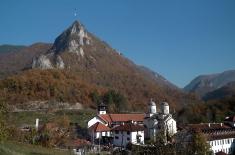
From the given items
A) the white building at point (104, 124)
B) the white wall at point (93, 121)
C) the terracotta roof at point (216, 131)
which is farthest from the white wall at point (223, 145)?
the white wall at point (93, 121)

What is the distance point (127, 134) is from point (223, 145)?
514 inches

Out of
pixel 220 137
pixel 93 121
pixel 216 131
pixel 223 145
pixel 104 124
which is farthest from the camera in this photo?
pixel 93 121

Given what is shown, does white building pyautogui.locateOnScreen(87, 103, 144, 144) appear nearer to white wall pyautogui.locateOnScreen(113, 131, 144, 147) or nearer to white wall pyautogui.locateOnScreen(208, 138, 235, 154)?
white wall pyautogui.locateOnScreen(113, 131, 144, 147)

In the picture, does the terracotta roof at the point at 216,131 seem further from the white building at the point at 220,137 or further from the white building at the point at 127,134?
the white building at the point at 127,134

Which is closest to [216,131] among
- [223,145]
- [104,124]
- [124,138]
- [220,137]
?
[223,145]

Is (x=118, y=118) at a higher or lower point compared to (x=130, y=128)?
higher

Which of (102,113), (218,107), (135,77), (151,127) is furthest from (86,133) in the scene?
(135,77)

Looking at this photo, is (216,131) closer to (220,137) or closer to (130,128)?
(220,137)

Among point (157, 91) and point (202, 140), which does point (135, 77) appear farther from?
point (202, 140)

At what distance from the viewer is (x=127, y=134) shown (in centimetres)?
5438

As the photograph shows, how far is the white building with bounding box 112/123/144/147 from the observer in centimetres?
5392

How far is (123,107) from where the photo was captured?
334 feet

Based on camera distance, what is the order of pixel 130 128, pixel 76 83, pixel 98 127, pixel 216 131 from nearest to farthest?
pixel 216 131, pixel 130 128, pixel 98 127, pixel 76 83

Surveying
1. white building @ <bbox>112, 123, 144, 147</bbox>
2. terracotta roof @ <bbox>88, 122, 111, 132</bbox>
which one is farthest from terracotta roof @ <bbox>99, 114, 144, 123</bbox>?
white building @ <bbox>112, 123, 144, 147</bbox>
